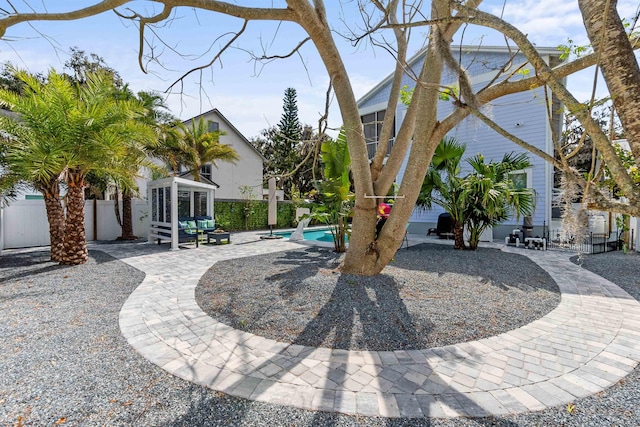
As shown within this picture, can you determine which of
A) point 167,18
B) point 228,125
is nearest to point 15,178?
point 167,18

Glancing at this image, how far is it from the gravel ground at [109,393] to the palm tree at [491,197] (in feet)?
21.2

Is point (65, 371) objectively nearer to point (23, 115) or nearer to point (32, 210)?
point (23, 115)

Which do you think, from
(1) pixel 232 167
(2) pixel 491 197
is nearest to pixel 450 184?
(2) pixel 491 197

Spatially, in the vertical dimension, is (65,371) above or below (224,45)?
below

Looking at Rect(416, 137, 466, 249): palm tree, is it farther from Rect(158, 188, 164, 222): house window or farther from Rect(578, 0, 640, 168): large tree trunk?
Rect(158, 188, 164, 222): house window

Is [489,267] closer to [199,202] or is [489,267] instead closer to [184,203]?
[184,203]

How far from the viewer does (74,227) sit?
25.9ft

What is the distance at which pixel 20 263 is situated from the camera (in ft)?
26.2

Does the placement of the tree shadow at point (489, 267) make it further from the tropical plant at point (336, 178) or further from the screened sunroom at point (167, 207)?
the screened sunroom at point (167, 207)

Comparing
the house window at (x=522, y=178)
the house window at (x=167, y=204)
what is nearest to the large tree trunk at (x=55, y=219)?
the house window at (x=167, y=204)

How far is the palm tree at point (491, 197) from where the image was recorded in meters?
8.92

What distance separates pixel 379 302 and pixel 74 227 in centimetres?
802

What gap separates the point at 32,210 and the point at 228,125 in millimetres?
12982

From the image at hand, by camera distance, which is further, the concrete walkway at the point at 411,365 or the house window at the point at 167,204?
the house window at the point at 167,204
